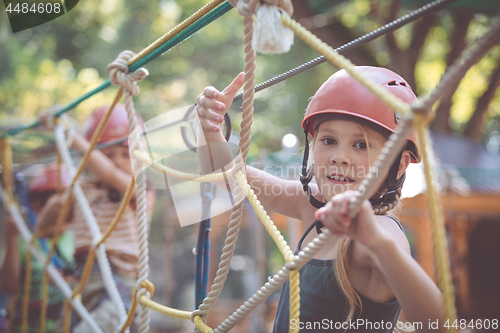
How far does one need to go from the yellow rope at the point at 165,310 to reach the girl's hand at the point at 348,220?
17.7 inches

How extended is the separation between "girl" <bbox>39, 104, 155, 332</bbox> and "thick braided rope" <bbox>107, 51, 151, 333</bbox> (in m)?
0.62

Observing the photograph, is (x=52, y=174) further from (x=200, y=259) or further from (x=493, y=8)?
(x=493, y=8)

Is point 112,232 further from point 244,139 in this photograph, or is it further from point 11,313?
point 244,139

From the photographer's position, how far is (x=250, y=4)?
64 centimetres

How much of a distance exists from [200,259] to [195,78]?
5.96 metres

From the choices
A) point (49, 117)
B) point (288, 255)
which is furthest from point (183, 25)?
point (49, 117)

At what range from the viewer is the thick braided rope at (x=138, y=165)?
993 millimetres

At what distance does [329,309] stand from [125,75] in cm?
80

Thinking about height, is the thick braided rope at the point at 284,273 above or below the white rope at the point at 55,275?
below

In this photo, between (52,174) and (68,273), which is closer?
(68,273)

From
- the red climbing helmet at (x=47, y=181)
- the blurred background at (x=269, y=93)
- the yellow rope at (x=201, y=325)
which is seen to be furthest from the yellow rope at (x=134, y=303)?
the red climbing helmet at (x=47, y=181)

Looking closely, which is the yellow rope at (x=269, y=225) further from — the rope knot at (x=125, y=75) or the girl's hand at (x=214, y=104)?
the rope knot at (x=125, y=75)

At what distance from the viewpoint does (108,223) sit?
1.91 m

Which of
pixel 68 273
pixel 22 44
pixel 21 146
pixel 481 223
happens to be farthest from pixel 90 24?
pixel 481 223
